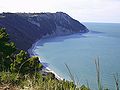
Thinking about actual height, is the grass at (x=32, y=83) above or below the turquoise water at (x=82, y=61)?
above

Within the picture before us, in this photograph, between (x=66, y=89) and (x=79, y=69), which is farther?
(x=79, y=69)

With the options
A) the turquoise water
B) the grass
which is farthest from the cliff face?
the grass

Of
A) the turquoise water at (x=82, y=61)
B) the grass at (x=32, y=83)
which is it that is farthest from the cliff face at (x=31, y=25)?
the grass at (x=32, y=83)

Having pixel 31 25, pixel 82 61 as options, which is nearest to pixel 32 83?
pixel 82 61

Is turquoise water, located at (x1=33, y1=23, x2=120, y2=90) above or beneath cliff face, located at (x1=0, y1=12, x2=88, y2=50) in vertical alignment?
beneath

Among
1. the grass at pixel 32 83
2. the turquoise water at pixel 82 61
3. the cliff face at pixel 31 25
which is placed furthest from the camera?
the cliff face at pixel 31 25

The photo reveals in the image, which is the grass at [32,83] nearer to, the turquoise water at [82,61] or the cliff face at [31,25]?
the turquoise water at [82,61]

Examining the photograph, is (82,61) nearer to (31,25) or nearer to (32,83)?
(31,25)

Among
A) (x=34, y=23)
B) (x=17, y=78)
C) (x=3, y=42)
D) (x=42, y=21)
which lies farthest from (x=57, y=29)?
(x=17, y=78)

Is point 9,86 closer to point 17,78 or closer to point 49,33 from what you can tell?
point 17,78

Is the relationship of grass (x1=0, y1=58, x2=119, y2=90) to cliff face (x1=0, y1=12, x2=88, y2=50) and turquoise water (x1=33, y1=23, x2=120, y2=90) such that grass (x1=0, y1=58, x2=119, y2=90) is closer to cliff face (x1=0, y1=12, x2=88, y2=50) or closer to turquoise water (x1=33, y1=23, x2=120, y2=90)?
turquoise water (x1=33, y1=23, x2=120, y2=90)

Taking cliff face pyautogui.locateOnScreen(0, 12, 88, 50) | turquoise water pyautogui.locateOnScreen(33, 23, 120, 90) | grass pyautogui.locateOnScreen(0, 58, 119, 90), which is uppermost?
cliff face pyautogui.locateOnScreen(0, 12, 88, 50)
